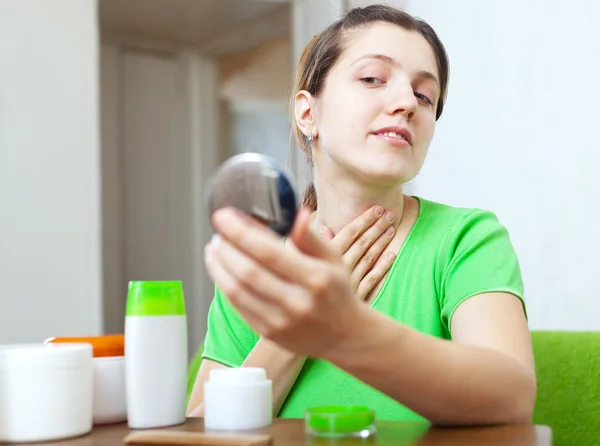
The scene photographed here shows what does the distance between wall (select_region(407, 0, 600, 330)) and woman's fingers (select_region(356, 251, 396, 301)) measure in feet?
3.27

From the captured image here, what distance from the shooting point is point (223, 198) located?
65 centimetres

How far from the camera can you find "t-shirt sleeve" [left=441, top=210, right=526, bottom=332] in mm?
927

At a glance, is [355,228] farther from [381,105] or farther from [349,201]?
[381,105]

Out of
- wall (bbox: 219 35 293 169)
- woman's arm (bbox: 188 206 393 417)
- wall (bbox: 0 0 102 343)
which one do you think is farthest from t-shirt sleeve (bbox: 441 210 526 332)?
wall (bbox: 219 35 293 169)

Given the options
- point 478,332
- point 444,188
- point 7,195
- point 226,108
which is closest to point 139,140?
point 226,108

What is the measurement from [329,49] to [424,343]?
2.10 ft

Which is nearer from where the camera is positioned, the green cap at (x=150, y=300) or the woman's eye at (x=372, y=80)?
the green cap at (x=150, y=300)

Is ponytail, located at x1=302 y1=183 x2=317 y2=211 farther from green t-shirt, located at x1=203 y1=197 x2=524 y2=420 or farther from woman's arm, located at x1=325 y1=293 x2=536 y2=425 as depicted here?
woman's arm, located at x1=325 y1=293 x2=536 y2=425

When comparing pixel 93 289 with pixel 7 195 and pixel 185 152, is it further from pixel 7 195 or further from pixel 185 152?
pixel 185 152

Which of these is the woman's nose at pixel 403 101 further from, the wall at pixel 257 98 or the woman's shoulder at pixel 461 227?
the wall at pixel 257 98

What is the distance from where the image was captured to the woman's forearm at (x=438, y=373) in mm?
677

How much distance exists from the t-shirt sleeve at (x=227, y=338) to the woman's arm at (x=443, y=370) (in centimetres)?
43

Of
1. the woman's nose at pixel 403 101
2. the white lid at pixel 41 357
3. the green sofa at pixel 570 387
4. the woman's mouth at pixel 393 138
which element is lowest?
the green sofa at pixel 570 387

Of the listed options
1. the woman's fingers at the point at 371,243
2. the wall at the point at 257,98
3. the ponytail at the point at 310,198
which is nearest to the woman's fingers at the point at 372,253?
the woman's fingers at the point at 371,243
